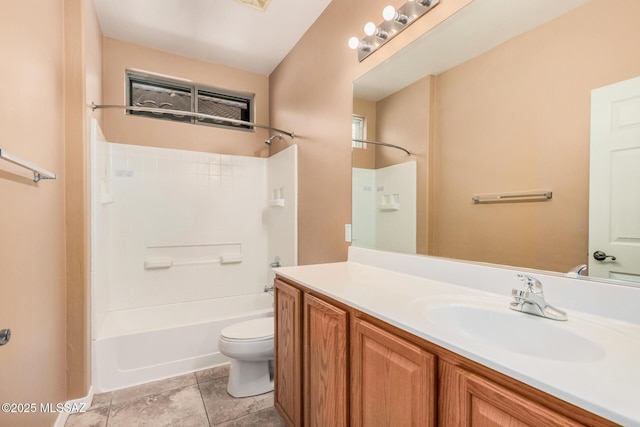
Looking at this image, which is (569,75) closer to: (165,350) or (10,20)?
(10,20)

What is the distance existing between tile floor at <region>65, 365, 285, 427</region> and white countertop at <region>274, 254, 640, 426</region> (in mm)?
970

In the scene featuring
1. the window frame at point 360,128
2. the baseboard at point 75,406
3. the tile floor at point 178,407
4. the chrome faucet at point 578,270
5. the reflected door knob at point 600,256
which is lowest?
the tile floor at point 178,407

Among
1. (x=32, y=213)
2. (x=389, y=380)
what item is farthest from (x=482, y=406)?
(x=32, y=213)

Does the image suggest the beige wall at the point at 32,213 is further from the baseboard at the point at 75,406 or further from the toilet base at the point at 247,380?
the toilet base at the point at 247,380

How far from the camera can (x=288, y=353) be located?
150 centimetres

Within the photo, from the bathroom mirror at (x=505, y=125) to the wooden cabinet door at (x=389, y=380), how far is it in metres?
0.58

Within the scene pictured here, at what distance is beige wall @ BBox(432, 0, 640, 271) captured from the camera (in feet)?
3.01

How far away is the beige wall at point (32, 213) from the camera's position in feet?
3.54

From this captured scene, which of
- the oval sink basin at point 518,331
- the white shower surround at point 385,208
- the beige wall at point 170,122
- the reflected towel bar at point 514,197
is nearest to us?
the oval sink basin at point 518,331

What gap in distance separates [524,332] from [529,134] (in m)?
0.69

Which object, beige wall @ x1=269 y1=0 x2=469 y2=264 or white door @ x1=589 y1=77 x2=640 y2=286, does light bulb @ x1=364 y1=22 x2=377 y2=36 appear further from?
white door @ x1=589 y1=77 x2=640 y2=286

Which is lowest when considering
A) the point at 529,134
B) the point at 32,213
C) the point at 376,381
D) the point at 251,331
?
the point at 251,331

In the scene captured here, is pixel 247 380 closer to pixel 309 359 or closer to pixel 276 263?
pixel 309 359

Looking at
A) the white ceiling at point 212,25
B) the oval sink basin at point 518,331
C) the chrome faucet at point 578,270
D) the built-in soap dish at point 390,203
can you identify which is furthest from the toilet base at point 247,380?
the white ceiling at point 212,25
